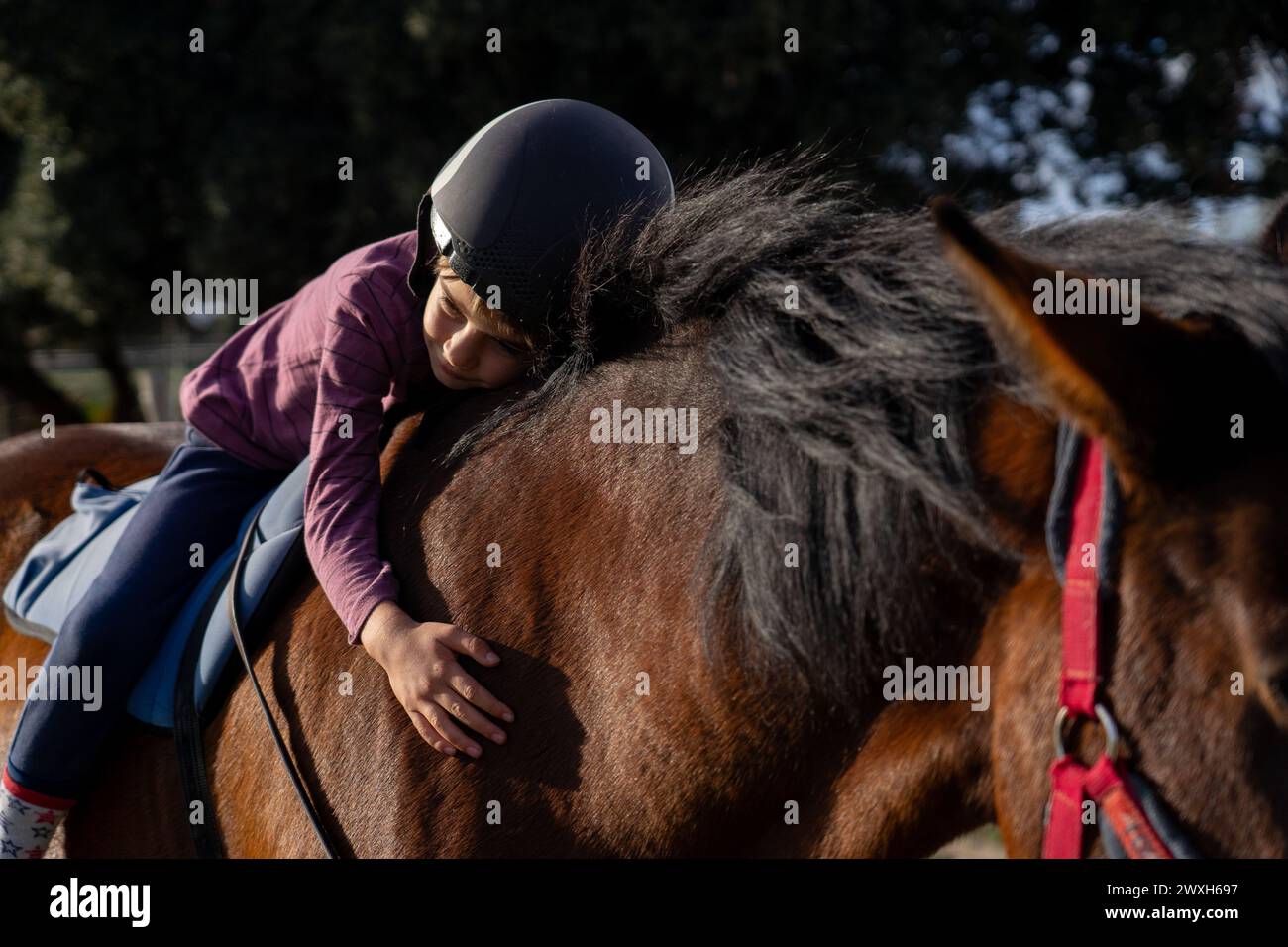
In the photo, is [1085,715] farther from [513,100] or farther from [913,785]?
[513,100]

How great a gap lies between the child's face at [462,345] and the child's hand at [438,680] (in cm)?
50

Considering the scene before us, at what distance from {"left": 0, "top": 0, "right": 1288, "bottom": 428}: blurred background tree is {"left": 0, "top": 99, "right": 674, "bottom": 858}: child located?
587 cm

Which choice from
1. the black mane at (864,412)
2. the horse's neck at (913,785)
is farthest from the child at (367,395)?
the horse's neck at (913,785)

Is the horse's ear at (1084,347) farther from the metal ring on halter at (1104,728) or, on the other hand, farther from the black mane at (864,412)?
the metal ring on halter at (1104,728)

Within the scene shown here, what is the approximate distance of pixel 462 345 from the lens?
78.7 inches

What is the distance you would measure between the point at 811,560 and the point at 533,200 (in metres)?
0.85

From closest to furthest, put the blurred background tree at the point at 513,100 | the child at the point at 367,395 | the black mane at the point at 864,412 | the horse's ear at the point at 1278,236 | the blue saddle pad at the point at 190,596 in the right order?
the black mane at the point at 864,412 < the horse's ear at the point at 1278,236 < the child at the point at 367,395 < the blue saddle pad at the point at 190,596 < the blurred background tree at the point at 513,100

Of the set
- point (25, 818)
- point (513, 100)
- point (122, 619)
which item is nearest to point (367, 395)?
point (122, 619)

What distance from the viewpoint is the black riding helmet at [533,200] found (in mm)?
1920

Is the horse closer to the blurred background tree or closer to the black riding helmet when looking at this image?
the black riding helmet

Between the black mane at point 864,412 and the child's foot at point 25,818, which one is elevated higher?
the black mane at point 864,412

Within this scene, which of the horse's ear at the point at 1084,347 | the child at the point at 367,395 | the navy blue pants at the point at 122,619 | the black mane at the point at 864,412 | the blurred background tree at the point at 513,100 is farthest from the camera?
the blurred background tree at the point at 513,100
